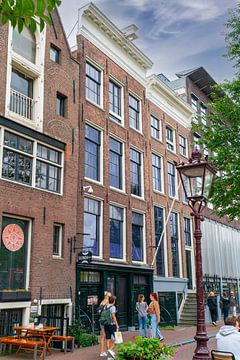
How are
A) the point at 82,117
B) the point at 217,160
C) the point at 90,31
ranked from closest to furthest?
the point at 217,160 → the point at 82,117 → the point at 90,31

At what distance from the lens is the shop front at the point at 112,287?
15.7 meters

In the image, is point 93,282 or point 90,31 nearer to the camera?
point 93,282

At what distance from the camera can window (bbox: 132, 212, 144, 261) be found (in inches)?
797

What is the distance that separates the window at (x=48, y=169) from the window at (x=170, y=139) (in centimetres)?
1179

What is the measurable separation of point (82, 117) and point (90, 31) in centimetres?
465

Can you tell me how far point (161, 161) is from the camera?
80.2 feet

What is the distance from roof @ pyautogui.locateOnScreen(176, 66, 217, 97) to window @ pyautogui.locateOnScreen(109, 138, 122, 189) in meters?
13.1

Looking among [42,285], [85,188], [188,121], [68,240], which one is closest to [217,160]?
[85,188]

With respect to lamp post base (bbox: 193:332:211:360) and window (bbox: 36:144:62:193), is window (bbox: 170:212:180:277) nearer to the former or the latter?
window (bbox: 36:144:62:193)

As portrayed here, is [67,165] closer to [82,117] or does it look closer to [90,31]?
[82,117]

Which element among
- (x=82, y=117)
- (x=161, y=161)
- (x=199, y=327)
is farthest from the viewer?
(x=161, y=161)

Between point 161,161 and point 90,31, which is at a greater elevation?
point 90,31

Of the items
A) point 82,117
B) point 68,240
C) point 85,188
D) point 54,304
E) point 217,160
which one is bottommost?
point 54,304

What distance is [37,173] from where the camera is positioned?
14297 mm
